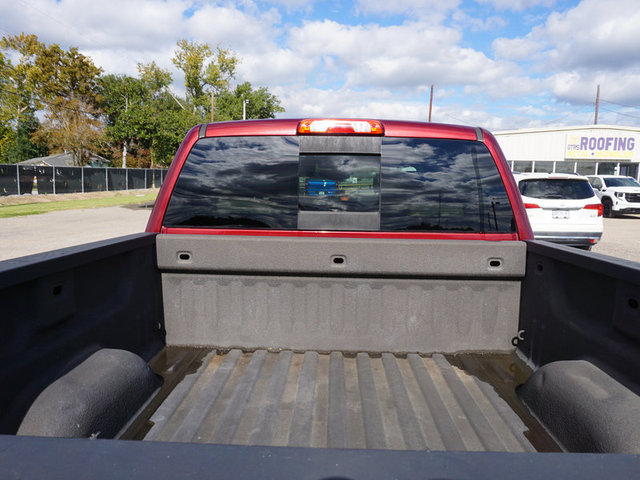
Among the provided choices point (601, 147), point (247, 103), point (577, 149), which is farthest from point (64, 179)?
point (601, 147)

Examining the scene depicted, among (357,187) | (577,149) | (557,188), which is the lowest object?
(357,187)

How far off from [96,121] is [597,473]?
180 ft

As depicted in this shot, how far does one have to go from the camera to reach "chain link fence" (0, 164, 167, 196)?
26234 millimetres

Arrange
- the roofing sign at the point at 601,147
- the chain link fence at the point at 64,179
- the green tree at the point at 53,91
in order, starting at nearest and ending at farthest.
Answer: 1. the chain link fence at the point at 64,179
2. the roofing sign at the point at 601,147
3. the green tree at the point at 53,91

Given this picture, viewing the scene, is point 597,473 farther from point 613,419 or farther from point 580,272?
point 580,272

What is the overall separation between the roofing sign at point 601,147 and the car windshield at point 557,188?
101 feet

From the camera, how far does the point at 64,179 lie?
100ft

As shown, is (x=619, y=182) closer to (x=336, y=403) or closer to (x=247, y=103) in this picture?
(x=336, y=403)

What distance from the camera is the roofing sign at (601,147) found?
3712 cm

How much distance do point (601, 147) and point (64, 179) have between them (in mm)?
40602

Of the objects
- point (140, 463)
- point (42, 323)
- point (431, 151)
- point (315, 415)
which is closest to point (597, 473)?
point (140, 463)

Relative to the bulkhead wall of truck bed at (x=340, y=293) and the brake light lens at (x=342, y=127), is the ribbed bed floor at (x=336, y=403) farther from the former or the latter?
the brake light lens at (x=342, y=127)

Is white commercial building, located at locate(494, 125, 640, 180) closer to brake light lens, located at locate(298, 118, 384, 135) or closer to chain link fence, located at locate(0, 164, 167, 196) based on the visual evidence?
chain link fence, located at locate(0, 164, 167, 196)

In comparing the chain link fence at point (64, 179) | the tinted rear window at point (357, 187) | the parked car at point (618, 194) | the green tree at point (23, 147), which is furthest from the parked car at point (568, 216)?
the green tree at point (23, 147)
